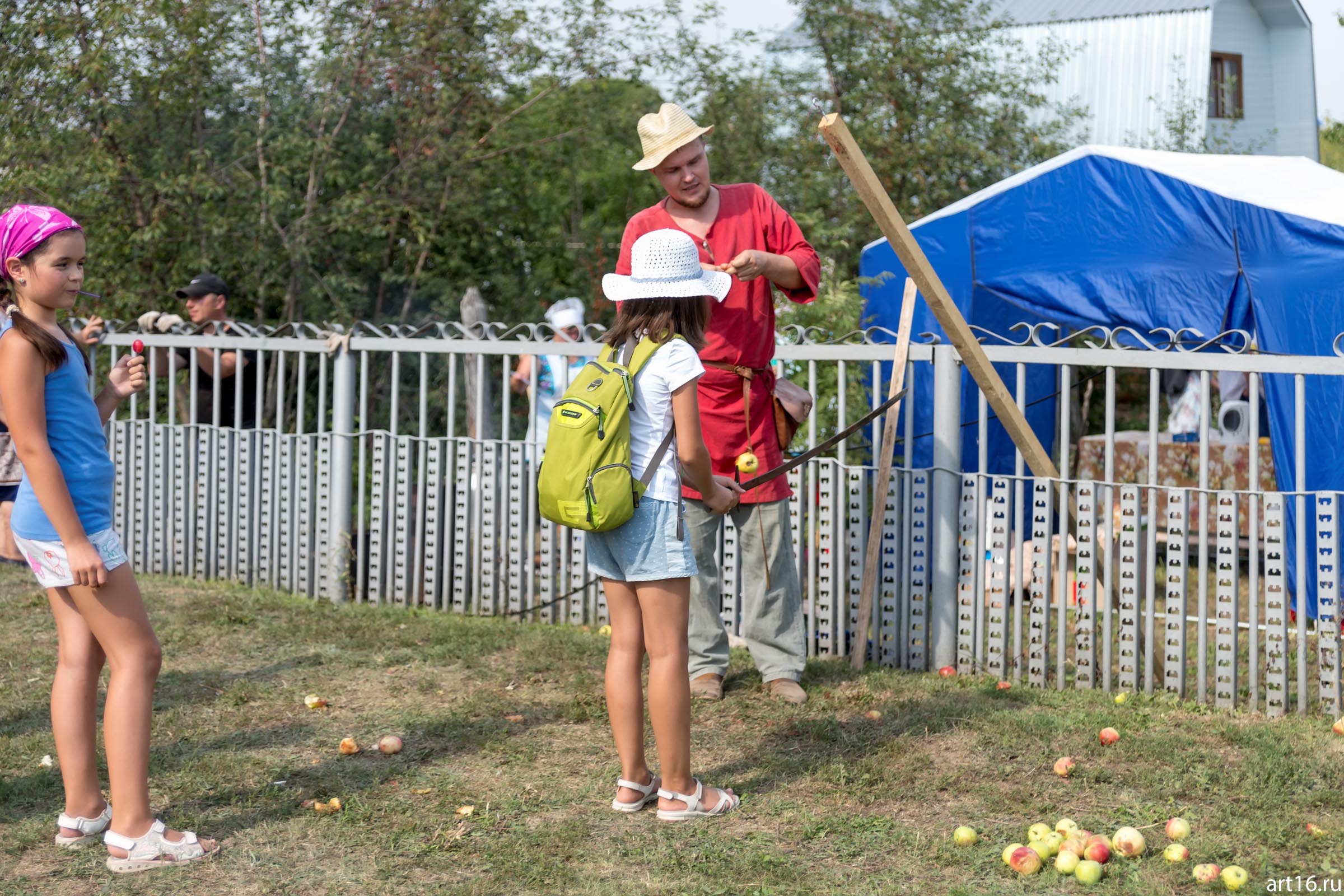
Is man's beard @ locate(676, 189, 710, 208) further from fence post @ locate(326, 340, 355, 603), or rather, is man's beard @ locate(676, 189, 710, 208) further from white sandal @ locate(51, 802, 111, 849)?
white sandal @ locate(51, 802, 111, 849)

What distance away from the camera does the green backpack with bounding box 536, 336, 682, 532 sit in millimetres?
3371

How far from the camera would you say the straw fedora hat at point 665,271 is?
11.2 ft

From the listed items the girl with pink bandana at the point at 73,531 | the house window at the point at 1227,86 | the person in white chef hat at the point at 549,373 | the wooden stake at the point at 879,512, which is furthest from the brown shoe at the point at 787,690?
the house window at the point at 1227,86

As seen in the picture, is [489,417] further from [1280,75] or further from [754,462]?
[1280,75]

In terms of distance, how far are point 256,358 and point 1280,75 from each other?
20140 millimetres

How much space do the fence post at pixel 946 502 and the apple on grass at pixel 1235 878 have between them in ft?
6.95

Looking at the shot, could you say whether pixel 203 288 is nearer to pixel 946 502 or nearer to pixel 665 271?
pixel 946 502

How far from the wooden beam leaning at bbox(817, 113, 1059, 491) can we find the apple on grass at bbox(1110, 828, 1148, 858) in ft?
5.90

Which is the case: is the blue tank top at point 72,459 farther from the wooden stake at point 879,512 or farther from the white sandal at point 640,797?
the wooden stake at point 879,512

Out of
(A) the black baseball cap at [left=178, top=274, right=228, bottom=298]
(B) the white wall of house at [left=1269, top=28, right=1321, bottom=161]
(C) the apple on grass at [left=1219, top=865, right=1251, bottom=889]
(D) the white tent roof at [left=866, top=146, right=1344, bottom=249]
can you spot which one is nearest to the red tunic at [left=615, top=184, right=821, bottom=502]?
(C) the apple on grass at [left=1219, top=865, right=1251, bottom=889]

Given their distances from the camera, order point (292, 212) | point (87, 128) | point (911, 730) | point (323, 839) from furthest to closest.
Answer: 1. point (292, 212)
2. point (87, 128)
3. point (911, 730)
4. point (323, 839)

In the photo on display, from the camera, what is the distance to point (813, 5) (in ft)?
43.4

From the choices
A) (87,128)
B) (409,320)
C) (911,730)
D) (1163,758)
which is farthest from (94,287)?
(1163,758)

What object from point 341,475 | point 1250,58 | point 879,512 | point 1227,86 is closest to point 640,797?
point 879,512
